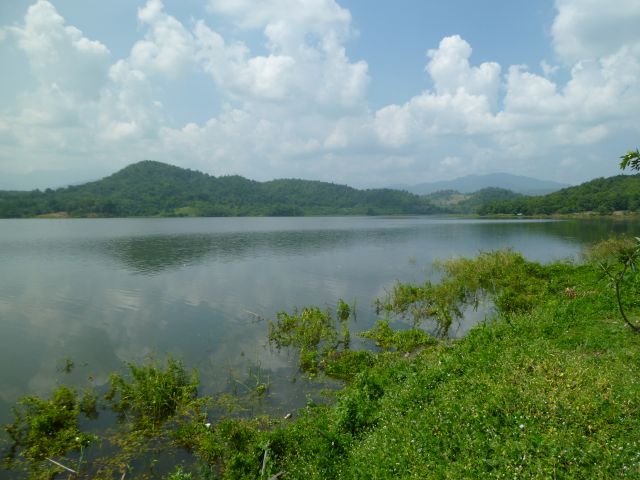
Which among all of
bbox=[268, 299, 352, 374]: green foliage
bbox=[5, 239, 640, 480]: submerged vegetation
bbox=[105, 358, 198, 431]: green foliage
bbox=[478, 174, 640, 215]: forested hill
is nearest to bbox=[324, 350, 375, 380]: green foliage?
bbox=[5, 239, 640, 480]: submerged vegetation

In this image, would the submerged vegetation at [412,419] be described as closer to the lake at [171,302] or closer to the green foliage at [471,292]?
the lake at [171,302]

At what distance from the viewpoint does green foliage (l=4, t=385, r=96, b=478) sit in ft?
30.3

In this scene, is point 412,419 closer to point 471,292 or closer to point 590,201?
point 471,292

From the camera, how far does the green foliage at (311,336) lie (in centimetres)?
1492

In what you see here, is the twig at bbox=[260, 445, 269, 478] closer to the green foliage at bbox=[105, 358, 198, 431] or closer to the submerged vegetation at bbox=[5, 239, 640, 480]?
the submerged vegetation at bbox=[5, 239, 640, 480]

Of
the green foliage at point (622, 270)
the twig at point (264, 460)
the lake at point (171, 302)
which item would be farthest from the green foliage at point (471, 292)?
the twig at point (264, 460)

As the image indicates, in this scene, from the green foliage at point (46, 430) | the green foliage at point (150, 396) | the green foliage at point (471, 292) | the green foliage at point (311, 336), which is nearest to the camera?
the green foliage at point (46, 430)

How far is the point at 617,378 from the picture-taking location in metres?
8.06

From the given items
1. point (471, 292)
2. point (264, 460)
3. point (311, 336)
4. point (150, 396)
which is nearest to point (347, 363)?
point (311, 336)

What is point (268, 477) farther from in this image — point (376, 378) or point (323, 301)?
point (323, 301)

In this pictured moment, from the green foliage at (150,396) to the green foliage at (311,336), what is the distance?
456cm

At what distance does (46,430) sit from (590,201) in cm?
17263

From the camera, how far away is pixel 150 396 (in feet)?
37.6

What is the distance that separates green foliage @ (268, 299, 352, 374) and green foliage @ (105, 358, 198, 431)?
4.56m
